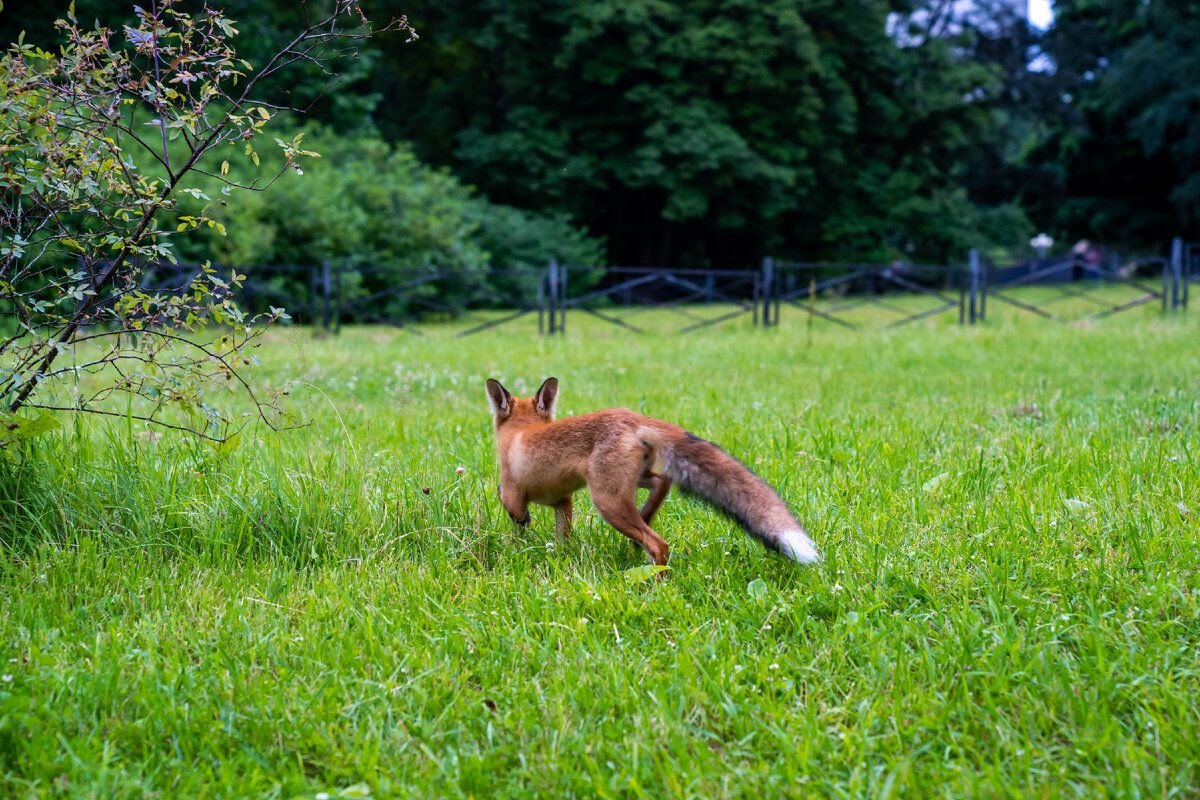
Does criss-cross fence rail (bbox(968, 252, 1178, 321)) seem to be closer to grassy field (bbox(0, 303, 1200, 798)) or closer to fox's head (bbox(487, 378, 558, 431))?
grassy field (bbox(0, 303, 1200, 798))

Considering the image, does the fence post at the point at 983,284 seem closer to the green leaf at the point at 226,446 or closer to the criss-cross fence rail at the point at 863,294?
the criss-cross fence rail at the point at 863,294

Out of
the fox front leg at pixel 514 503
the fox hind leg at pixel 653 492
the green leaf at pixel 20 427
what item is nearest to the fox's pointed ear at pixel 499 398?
the fox front leg at pixel 514 503

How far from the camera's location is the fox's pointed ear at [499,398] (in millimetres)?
4482

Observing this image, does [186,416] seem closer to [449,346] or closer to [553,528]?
[553,528]

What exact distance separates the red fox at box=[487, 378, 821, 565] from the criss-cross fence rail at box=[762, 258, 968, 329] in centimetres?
880

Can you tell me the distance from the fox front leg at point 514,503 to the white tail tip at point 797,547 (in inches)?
47.6

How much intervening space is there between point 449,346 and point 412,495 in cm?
1000

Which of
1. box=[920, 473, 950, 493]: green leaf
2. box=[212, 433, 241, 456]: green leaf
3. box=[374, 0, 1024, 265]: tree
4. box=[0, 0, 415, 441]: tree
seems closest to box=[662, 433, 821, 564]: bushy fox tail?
box=[920, 473, 950, 493]: green leaf

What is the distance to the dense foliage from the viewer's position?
31.8 meters

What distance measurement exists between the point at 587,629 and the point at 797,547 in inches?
30.7

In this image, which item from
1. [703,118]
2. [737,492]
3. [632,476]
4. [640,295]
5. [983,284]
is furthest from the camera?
[640,295]

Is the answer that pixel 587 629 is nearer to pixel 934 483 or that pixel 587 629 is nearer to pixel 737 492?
pixel 737 492

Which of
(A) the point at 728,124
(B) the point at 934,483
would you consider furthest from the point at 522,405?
(A) the point at 728,124

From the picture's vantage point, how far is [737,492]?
3652 mm
